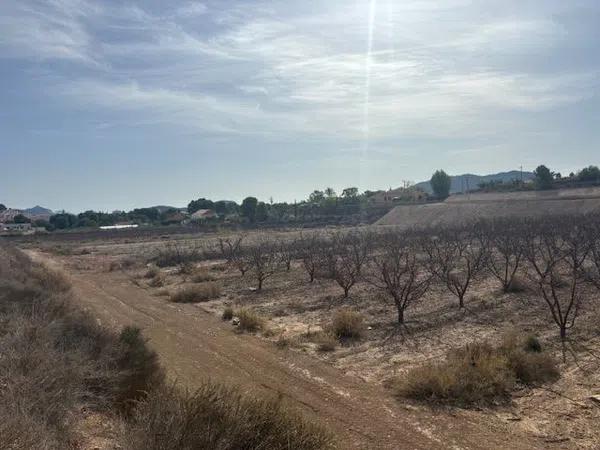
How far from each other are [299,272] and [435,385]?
87.2 feet

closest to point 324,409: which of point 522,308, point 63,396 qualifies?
point 63,396

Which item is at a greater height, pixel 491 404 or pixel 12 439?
pixel 12 439

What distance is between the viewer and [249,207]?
456 feet

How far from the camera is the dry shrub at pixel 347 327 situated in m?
18.5

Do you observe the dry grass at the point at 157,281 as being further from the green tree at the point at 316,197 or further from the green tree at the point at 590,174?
the green tree at the point at 316,197

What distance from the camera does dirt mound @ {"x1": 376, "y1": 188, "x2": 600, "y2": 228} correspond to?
8244 centimetres

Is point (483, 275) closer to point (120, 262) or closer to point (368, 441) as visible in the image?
point (368, 441)

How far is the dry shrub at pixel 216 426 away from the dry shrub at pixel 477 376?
553 centimetres

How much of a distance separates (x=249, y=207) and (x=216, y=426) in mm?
133082

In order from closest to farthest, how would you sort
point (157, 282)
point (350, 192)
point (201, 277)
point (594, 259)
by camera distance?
point (594, 259) < point (157, 282) < point (201, 277) < point (350, 192)

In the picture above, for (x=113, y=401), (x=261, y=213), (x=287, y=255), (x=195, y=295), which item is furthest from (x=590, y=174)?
(x=113, y=401)

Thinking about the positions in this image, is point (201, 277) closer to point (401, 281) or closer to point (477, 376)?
point (401, 281)

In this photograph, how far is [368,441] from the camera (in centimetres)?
1016

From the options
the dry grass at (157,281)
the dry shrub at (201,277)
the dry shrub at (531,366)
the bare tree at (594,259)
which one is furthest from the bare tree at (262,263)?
the dry shrub at (531,366)
